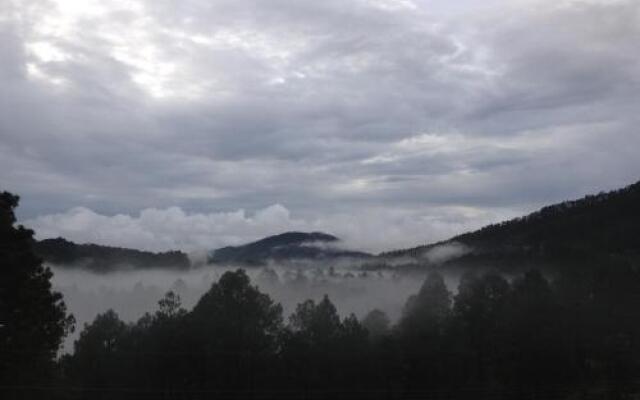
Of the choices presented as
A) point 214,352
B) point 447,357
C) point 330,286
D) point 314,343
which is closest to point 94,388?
point 214,352

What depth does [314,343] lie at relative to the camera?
45.0 m

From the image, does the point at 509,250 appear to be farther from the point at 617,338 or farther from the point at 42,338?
the point at 42,338

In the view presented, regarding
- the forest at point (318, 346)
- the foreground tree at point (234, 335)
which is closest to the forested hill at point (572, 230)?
the forest at point (318, 346)

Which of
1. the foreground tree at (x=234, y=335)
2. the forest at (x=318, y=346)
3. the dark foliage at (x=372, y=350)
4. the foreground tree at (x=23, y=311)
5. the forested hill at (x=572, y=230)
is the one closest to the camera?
the foreground tree at (x=23, y=311)

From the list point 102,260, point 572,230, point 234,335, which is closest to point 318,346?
point 234,335

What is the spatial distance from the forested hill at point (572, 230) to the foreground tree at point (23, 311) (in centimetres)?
10263

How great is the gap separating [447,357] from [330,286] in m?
79.6

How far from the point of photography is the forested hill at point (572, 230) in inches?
5428

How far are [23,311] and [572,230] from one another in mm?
141439

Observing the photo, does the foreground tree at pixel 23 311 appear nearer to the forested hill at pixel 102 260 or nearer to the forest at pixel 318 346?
the forest at pixel 318 346

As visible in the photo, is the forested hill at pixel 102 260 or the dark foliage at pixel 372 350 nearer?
the dark foliage at pixel 372 350

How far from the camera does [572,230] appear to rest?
6196 inches

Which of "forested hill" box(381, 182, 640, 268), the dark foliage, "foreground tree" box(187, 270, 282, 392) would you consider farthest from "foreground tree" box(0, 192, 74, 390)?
"forested hill" box(381, 182, 640, 268)

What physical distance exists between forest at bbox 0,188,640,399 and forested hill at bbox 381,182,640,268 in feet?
251
